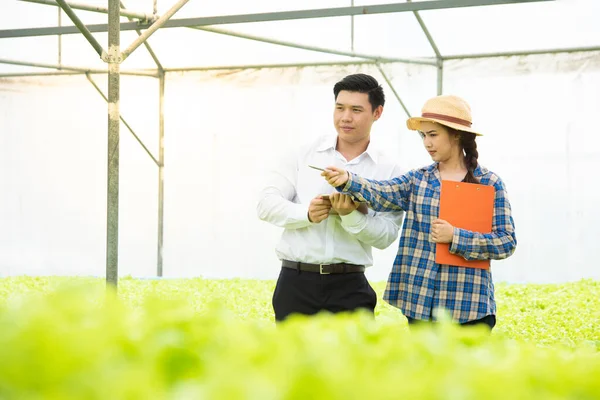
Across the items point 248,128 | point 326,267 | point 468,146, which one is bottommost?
point 326,267

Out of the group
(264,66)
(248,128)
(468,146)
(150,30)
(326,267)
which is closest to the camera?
(468,146)

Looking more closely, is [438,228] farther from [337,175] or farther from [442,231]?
[337,175]

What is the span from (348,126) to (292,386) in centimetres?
277

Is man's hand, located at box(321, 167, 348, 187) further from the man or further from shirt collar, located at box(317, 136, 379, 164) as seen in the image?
shirt collar, located at box(317, 136, 379, 164)

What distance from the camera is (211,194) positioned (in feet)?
35.5

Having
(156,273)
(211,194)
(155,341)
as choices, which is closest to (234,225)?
(211,194)

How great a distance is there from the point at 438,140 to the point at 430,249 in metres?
0.48

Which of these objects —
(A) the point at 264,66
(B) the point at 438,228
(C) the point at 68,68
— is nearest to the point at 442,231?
(B) the point at 438,228

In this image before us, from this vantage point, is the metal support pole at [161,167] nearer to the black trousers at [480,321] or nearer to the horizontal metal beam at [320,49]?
the horizontal metal beam at [320,49]

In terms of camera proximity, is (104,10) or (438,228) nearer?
(438,228)

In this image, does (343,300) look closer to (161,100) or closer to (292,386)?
(292,386)

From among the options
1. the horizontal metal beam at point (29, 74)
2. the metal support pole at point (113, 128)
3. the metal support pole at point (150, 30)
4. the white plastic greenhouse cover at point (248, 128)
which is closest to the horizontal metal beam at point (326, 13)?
the metal support pole at point (150, 30)

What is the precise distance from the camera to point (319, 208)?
10.5 feet

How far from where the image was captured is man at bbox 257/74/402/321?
3344 millimetres
